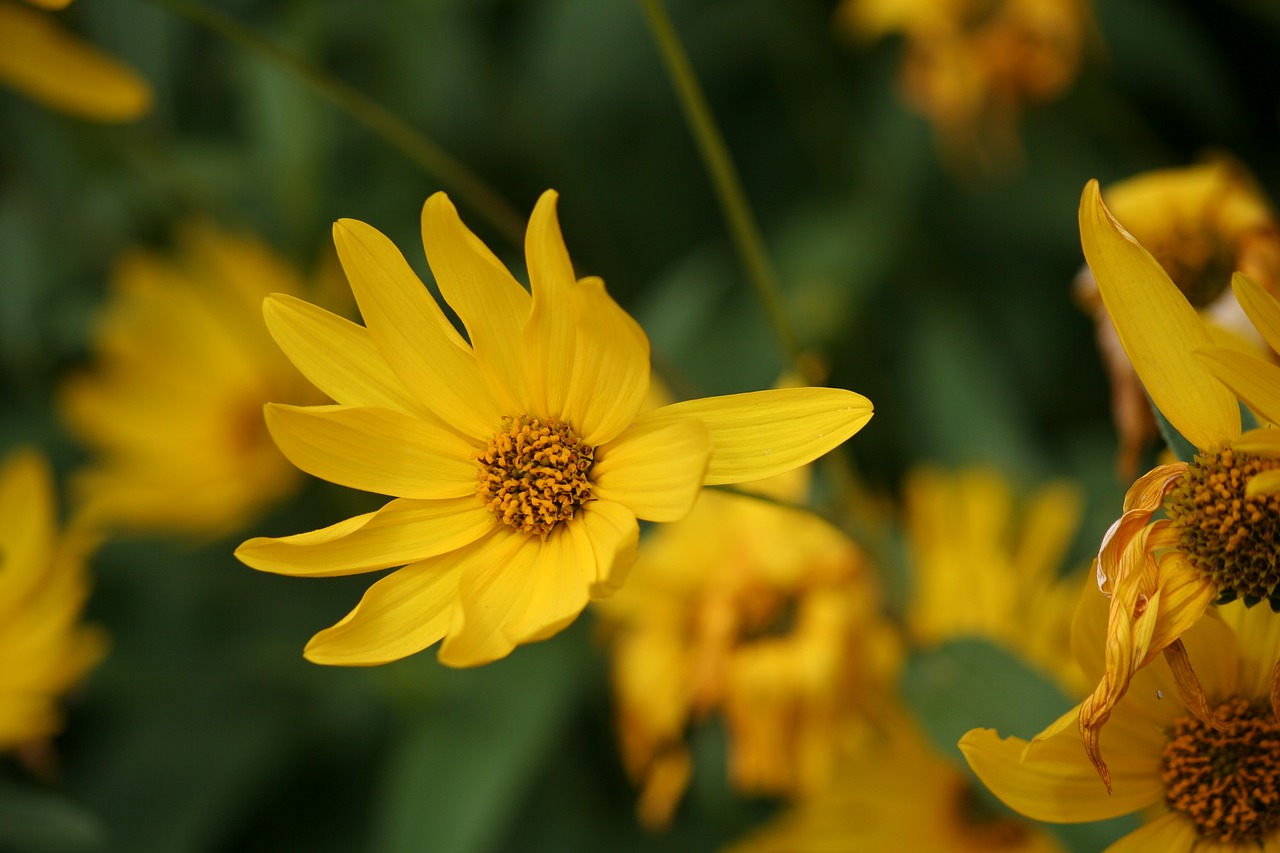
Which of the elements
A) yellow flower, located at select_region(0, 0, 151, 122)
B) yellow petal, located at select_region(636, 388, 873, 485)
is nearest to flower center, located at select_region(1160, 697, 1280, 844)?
yellow petal, located at select_region(636, 388, 873, 485)

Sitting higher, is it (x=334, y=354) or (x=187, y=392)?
(x=187, y=392)

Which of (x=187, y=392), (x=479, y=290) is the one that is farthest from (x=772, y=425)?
(x=187, y=392)

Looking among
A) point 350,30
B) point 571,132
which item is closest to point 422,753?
point 571,132

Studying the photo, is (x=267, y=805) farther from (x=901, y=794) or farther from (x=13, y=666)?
(x=901, y=794)

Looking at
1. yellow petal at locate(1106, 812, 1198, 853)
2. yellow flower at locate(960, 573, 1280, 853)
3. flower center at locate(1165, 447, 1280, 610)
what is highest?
flower center at locate(1165, 447, 1280, 610)

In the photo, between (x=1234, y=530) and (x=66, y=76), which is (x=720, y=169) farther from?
(x=66, y=76)

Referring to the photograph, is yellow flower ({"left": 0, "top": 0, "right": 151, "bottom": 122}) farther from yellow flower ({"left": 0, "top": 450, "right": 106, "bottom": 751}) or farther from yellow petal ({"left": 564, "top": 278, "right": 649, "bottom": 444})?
yellow petal ({"left": 564, "top": 278, "right": 649, "bottom": 444})
